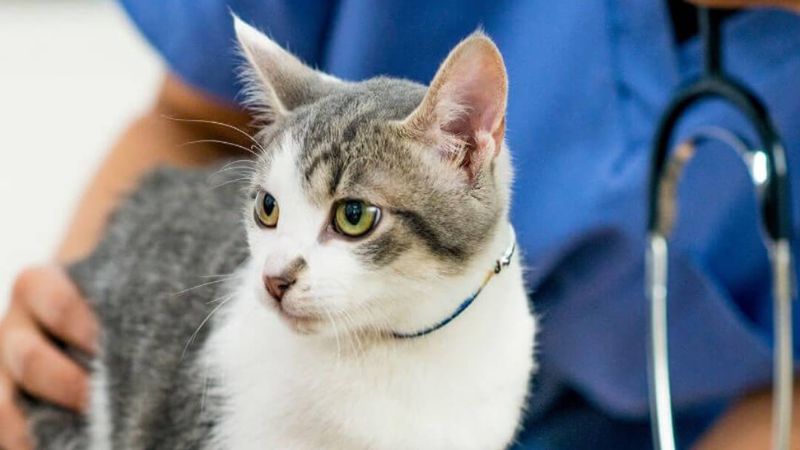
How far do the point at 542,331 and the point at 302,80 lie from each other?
0.28 m

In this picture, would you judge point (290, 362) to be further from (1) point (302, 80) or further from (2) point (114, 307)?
(2) point (114, 307)

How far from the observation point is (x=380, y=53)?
65 centimetres

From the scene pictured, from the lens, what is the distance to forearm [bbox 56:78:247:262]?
3.16ft

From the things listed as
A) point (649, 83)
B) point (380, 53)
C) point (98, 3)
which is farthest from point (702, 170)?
point (98, 3)

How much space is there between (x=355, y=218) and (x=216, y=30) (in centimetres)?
37

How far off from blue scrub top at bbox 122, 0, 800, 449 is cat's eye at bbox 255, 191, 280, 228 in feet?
0.41

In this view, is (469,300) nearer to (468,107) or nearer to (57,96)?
(468,107)

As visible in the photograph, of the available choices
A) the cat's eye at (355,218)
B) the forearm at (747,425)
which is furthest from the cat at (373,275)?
the forearm at (747,425)

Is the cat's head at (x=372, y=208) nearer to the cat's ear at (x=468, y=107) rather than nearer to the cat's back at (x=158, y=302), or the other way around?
the cat's ear at (x=468, y=107)

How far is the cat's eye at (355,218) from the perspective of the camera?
52cm

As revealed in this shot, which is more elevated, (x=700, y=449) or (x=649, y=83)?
(x=649, y=83)

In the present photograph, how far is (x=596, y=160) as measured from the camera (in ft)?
2.45

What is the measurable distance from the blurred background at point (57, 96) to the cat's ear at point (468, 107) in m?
0.89

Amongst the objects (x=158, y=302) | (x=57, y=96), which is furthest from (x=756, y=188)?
(x=57, y=96)
